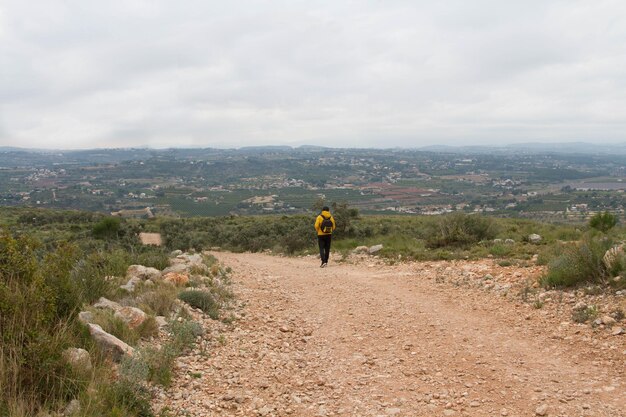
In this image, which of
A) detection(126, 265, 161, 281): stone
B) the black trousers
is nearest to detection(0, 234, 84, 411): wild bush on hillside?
detection(126, 265, 161, 281): stone

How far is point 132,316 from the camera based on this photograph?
6.10 meters

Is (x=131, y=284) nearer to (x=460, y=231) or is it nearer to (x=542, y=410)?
(x=542, y=410)

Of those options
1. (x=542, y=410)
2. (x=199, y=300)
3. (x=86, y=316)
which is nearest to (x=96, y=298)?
(x=86, y=316)

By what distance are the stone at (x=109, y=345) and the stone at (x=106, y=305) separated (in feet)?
4.13

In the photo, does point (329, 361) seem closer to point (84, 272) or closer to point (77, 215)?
point (84, 272)

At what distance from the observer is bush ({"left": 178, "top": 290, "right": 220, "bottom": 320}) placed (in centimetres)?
782

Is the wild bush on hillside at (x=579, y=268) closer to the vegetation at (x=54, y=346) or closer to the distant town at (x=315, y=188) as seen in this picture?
the vegetation at (x=54, y=346)

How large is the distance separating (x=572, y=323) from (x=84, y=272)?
762 centimetres

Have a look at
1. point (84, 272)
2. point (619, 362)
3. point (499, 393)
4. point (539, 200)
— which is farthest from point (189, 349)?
point (539, 200)

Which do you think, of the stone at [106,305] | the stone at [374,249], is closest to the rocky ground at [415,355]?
the stone at [106,305]

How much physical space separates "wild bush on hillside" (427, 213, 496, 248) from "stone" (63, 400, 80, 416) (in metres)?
12.8

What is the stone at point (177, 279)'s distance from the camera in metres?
9.02

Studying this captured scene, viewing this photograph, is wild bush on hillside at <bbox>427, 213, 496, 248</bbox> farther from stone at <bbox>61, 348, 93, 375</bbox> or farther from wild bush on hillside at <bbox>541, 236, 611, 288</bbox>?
stone at <bbox>61, 348, 93, 375</bbox>

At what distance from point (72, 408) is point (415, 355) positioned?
4150mm
